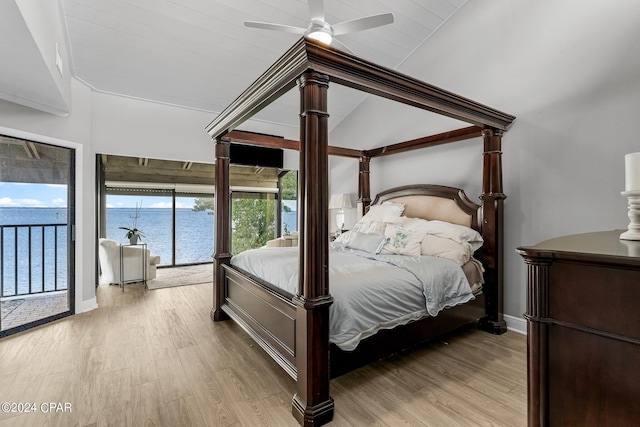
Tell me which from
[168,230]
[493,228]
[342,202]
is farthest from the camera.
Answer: [168,230]

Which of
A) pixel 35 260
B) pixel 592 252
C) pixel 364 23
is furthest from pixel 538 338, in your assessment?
pixel 35 260

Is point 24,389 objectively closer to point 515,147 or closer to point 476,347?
point 476,347

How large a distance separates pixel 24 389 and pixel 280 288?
1.86 meters

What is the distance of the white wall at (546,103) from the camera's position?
2572 millimetres

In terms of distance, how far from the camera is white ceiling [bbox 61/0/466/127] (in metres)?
3.09

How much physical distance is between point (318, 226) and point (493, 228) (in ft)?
7.28

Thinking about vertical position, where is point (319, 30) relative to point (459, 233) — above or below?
above

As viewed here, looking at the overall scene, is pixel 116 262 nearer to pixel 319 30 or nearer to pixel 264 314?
pixel 264 314

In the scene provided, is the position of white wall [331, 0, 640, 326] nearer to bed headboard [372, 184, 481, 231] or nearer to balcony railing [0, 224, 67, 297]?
bed headboard [372, 184, 481, 231]

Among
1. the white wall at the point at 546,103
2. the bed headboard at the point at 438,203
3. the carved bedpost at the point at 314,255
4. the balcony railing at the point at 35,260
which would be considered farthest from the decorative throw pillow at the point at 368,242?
the balcony railing at the point at 35,260

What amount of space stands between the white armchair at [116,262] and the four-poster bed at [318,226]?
2.45 m

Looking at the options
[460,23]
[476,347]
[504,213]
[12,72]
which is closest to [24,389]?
[12,72]

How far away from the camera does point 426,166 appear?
4109 millimetres

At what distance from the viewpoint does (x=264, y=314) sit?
8.27 feet
